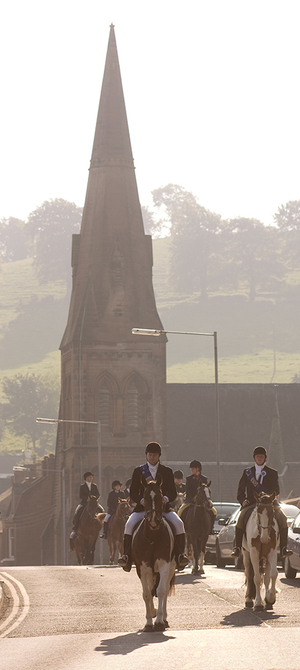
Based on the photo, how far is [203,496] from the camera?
87.4 ft

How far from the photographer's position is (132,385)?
77.6m

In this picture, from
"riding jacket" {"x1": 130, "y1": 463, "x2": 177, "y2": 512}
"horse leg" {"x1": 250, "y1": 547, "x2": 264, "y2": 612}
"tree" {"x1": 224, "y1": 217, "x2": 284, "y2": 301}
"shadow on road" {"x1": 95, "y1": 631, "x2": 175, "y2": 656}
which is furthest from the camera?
"tree" {"x1": 224, "y1": 217, "x2": 284, "y2": 301}

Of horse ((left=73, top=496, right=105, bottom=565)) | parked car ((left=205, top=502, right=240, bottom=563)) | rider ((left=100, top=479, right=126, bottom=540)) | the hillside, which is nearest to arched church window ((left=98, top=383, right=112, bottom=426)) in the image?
parked car ((left=205, top=502, right=240, bottom=563))

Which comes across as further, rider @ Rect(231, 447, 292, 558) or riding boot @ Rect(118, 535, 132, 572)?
rider @ Rect(231, 447, 292, 558)

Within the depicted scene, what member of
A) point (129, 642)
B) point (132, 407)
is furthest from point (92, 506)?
point (132, 407)

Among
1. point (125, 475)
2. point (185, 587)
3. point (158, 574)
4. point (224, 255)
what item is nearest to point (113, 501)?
point (185, 587)

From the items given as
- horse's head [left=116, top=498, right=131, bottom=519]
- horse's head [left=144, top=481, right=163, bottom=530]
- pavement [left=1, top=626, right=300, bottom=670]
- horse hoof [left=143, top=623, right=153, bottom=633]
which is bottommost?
horse's head [left=116, top=498, right=131, bottom=519]

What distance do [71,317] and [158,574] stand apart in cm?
6324

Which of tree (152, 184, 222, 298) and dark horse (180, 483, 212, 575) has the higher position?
tree (152, 184, 222, 298)

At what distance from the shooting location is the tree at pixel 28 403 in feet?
534

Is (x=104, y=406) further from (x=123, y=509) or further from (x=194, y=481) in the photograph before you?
(x=194, y=481)

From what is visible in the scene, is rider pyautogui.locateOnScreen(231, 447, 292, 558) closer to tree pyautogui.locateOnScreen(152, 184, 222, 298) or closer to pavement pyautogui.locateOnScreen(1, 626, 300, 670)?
pavement pyautogui.locateOnScreen(1, 626, 300, 670)

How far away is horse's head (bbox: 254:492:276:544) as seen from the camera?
18.1m

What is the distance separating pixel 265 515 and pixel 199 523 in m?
8.81
